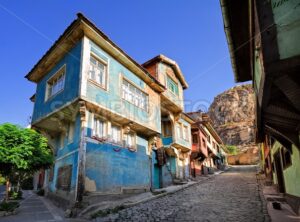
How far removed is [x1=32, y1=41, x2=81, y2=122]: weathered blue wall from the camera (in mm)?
10669

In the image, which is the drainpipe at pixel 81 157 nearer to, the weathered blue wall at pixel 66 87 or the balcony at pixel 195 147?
the weathered blue wall at pixel 66 87

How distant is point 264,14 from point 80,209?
910cm

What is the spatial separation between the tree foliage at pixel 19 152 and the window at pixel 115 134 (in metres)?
3.49

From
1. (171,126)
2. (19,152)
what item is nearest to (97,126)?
(19,152)

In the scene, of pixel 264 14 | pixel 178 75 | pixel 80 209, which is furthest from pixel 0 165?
pixel 178 75

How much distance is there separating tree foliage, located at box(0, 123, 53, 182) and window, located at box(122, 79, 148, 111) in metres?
5.35

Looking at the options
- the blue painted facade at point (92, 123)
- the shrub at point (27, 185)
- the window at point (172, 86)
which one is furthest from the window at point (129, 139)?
the shrub at point (27, 185)

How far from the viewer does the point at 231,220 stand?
22.9 ft

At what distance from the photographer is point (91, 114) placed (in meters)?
10.9

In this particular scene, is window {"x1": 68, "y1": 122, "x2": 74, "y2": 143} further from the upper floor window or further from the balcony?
the balcony

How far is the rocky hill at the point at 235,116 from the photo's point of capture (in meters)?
71.2

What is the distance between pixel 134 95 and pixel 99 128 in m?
3.73

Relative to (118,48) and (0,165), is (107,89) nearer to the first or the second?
(118,48)

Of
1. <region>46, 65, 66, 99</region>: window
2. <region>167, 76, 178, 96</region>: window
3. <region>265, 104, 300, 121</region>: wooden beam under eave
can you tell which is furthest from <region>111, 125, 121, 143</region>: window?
<region>265, 104, 300, 121</region>: wooden beam under eave
